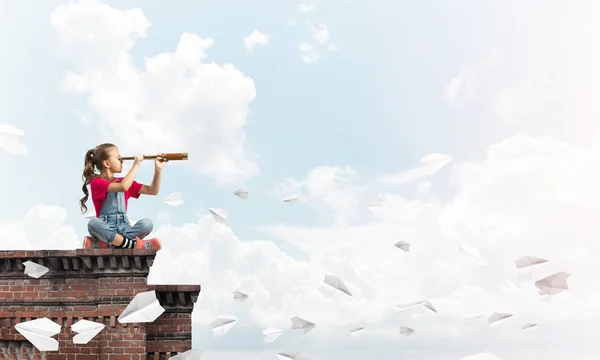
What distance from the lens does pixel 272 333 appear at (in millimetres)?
12656

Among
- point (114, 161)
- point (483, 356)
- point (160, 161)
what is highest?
point (114, 161)

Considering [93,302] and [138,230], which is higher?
[138,230]

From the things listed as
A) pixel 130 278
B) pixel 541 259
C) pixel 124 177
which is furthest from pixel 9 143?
pixel 541 259

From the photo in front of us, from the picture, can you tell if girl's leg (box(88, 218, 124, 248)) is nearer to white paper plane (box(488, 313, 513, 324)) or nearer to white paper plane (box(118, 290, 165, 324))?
white paper plane (box(118, 290, 165, 324))


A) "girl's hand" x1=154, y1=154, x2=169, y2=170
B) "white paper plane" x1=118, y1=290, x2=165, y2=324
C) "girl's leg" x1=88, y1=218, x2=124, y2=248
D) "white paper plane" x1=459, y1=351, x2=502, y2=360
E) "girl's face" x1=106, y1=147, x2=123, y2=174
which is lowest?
"white paper plane" x1=459, y1=351, x2=502, y2=360

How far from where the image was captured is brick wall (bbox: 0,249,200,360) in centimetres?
1215

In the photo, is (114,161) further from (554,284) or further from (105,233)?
(554,284)

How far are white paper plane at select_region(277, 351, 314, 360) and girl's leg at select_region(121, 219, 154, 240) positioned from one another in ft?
10.4

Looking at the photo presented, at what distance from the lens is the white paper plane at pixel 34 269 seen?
41.0 feet

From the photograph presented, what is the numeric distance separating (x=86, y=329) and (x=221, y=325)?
89.4 inches

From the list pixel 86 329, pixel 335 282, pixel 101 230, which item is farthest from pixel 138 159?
pixel 335 282

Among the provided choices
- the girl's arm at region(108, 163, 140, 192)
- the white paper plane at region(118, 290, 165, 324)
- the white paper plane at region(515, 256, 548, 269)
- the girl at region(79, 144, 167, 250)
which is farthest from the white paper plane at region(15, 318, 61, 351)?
the white paper plane at region(515, 256, 548, 269)

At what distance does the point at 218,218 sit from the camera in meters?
13.0

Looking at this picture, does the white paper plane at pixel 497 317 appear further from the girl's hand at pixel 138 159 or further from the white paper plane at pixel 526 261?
the girl's hand at pixel 138 159
